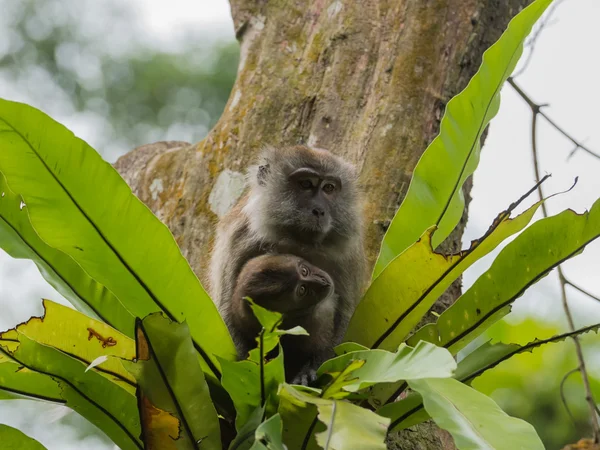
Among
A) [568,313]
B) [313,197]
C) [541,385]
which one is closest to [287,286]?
[313,197]

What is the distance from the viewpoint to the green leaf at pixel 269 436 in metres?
1.47

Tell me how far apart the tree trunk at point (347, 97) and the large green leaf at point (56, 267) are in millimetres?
1363

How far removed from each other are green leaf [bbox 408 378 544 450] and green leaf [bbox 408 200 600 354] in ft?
1.12

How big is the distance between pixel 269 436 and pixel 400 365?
0.34 metres

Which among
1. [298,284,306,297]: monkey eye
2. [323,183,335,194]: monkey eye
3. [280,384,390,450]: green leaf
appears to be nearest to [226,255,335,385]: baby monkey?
[298,284,306,297]: monkey eye

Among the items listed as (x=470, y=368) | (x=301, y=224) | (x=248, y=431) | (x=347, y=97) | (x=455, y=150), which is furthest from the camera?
(x=347, y=97)

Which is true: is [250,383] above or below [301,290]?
below

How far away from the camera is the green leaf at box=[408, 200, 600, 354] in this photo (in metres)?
1.91

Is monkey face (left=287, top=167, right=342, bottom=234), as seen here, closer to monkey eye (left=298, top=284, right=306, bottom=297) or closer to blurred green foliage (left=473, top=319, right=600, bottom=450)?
monkey eye (left=298, top=284, right=306, bottom=297)

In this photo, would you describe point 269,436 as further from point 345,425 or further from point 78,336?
point 78,336

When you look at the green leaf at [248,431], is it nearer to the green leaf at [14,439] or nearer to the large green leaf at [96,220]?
the large green leaf at [96,220]

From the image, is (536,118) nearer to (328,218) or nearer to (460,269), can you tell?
(328,218)

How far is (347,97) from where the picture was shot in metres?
3.46

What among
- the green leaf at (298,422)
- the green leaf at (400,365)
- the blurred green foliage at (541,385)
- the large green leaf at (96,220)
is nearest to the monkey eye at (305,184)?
the large green leaf at (96,220)
